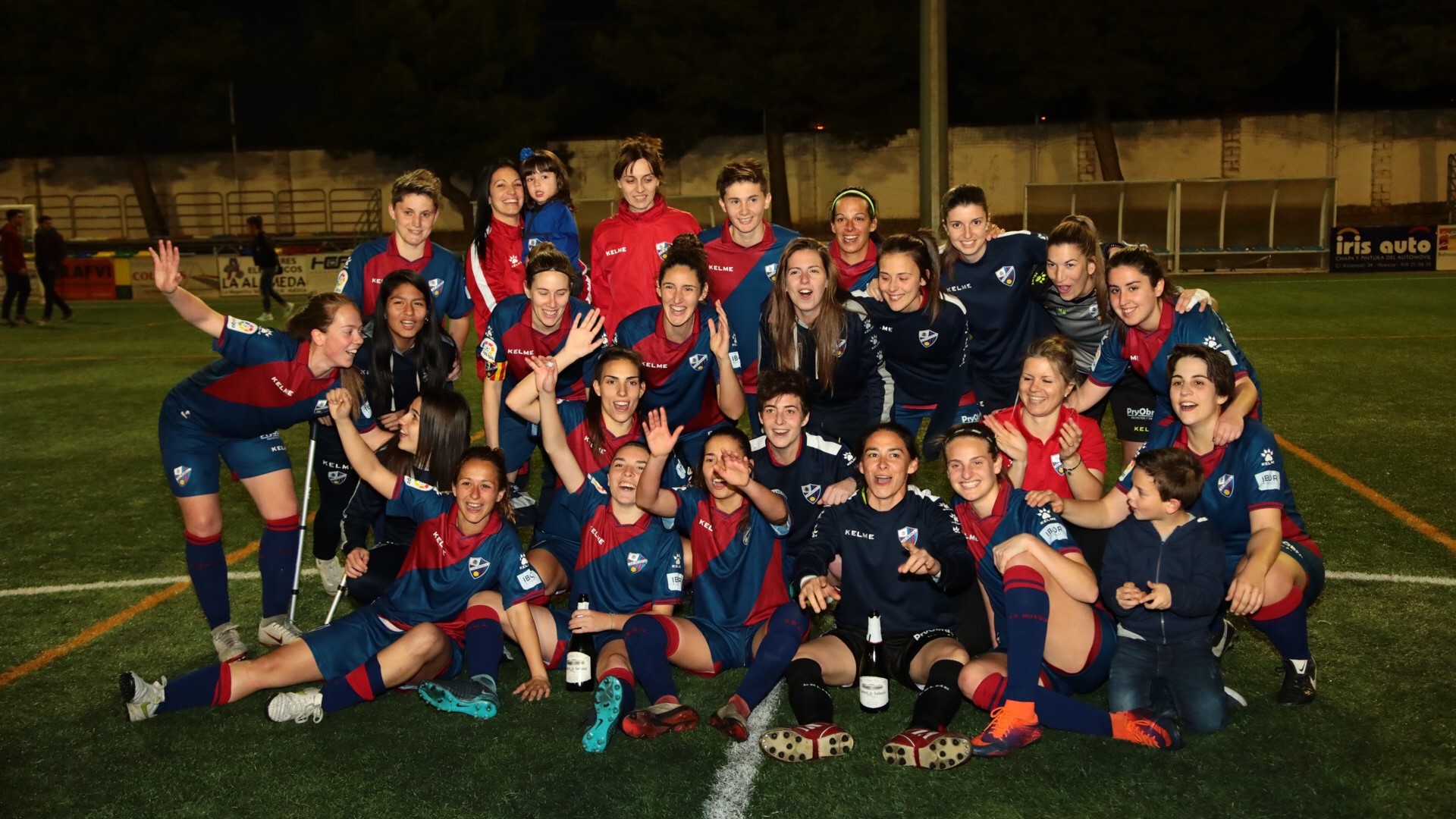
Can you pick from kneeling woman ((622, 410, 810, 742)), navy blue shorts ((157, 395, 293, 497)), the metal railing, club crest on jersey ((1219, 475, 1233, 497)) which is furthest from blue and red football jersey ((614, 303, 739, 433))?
the metal railing

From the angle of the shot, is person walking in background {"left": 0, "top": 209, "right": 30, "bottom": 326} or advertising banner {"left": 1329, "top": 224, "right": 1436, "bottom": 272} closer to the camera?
person walking in background {"left": 0, "top": 209, "right": 30, "bottom": 326}

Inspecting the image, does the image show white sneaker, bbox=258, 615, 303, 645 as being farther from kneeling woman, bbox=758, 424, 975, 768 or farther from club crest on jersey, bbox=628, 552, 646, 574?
kneeling woman, bbox=758, 424, 975, 768

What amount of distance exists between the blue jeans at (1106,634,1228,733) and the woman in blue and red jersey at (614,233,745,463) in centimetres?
211

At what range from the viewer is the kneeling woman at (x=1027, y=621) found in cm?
414

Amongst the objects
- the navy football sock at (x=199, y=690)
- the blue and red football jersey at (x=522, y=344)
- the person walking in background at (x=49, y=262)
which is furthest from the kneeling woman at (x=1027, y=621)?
the person walking in background at (x=49, y=262)

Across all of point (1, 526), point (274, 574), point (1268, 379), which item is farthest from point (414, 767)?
point (1268, 379)

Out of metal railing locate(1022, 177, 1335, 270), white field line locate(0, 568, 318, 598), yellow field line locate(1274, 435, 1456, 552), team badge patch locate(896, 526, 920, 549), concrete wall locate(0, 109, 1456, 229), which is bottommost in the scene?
white field line locate(0, 568, 318, 598)

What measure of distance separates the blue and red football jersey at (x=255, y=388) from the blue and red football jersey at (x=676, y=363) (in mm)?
1414

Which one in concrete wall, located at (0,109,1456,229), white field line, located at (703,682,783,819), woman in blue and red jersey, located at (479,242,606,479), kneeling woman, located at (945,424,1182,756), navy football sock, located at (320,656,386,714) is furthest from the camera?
concrete wall, located at (0,109,1456,229)

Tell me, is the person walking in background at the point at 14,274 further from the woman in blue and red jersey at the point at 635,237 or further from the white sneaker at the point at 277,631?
the white sneaker at the point at 277,631

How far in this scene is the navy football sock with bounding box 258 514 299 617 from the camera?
5348mm

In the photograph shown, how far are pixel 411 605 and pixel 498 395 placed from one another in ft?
4.67

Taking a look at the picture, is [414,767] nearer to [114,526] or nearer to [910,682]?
[910,682]

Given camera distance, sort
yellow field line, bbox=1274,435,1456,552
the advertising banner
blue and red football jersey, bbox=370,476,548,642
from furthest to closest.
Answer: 1. the advertising banner
2. yellow field line, bbox=1274,435,1456,552
3. blue and red football jersey, bbox=370,476,548,642
